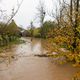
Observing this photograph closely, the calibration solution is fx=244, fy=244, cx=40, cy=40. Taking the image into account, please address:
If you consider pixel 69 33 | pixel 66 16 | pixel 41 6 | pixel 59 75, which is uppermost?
pixel 41 6

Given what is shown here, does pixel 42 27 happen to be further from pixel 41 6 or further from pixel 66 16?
pixel 66 16

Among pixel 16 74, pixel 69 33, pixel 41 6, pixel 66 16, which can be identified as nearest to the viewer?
pixel 69 33

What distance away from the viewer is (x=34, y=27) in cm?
7362

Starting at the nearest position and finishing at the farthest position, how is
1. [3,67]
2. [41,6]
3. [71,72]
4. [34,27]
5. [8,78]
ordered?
[8,78], [71,72], [3,67], [41,6], [34,27]

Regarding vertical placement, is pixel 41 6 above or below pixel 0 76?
above

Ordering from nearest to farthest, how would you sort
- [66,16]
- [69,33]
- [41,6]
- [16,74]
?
1. [69,33]
2. [66,16]
3. [16,74]
4. [41,6]

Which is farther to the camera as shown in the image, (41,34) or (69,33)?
(41,34)

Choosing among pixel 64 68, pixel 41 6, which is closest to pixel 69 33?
pixel 64 68

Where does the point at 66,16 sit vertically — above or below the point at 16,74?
above

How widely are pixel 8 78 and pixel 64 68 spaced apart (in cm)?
453

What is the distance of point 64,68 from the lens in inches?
612

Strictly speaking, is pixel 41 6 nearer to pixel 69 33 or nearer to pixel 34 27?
pixel 34 27

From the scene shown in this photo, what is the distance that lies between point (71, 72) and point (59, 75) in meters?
1.16

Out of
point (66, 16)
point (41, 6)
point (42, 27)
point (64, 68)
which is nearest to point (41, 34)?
point (42, 27)
